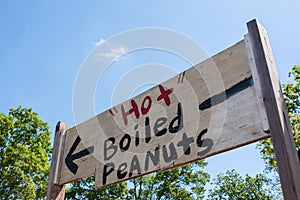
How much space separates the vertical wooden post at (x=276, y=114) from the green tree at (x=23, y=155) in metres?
11.4

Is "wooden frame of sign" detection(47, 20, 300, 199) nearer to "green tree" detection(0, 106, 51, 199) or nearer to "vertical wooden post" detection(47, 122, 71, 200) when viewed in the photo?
"vertical wooden post" detection(47, 122, 71, 200)

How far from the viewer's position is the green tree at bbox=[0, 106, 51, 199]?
36.9 ft

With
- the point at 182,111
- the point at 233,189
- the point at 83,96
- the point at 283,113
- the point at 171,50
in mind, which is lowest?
the point at 283,113

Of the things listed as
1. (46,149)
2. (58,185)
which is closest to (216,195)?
(46,149)

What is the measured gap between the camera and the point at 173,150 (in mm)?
1831

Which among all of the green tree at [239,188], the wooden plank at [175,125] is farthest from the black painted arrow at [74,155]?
the green tree at [239,188]

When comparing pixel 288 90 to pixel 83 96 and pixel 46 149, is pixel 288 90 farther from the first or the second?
pixel 46 149

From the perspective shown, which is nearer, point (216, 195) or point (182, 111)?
point (182, 111)

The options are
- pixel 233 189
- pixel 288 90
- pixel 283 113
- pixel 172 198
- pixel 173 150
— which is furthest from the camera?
pixel 233 189

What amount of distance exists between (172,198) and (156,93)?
16.1m

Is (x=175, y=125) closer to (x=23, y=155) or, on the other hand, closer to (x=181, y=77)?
(x=181, y=77)

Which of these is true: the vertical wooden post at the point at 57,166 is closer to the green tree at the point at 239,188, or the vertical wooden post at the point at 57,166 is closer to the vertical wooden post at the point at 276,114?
the vertical wooden post at the point at 276,114

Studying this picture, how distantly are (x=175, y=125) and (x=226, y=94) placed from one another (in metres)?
0.38

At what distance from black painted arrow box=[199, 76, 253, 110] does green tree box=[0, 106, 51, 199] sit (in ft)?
36.2
